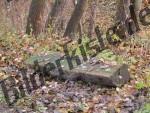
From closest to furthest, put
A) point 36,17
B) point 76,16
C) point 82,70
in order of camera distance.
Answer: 1. point 82,70
2. point 36,17
3. point 76,16

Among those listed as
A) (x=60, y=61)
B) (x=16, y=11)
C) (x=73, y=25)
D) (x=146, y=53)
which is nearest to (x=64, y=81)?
(x=60, y=61)

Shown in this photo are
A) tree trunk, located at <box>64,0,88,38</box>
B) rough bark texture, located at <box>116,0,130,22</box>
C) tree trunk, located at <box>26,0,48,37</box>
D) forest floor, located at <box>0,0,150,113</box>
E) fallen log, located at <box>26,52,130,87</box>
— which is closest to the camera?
forest floor, located at <box>0,0,150,113</box>

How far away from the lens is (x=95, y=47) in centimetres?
802

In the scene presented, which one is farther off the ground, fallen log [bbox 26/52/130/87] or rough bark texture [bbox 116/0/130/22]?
rough bark texture [bbox 116/0/130/22]

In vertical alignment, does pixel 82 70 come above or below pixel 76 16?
below

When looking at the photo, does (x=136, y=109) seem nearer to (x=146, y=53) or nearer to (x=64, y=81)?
(x=64, y=81)

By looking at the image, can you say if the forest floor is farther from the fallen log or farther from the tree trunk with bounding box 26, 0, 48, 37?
the tree trunk with bounding box 26, 0, 48, 37

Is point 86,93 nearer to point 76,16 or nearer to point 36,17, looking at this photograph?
point 36,17

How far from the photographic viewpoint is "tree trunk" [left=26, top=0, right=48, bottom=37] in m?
9.91

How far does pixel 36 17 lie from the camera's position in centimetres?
1004

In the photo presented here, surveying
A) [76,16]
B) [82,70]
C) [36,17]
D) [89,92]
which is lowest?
[89,92]

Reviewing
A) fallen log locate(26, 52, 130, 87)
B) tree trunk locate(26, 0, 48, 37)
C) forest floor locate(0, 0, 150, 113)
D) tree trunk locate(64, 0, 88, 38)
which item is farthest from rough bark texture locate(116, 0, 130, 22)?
fallen log locate(26, 52, 130, 87)

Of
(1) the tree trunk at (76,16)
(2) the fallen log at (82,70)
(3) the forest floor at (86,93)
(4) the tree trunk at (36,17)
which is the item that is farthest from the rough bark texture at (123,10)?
(2) the fallen log at (82,70)

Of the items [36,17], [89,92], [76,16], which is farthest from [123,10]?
[89,92]
